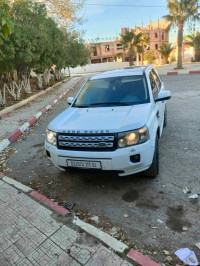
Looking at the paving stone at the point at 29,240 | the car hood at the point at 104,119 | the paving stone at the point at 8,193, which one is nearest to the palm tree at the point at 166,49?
the car hood at the point at 104,119

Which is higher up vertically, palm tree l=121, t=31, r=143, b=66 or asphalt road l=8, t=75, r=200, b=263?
palm tree l=121, t=31, r=143, b=66

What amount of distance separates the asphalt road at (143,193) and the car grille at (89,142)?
425 mm

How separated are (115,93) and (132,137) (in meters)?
1.42

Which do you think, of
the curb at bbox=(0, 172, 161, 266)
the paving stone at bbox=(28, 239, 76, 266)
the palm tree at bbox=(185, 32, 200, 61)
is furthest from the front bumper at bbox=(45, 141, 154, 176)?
the palm tree at bbox=(185, 32, 200, 61)

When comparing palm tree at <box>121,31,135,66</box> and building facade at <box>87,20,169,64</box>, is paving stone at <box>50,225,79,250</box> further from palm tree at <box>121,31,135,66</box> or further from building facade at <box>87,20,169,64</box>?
building facade at <box>87,20,169,64</box>

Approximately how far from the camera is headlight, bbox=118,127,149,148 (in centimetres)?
278

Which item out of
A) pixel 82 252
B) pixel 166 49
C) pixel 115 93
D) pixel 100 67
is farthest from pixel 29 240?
pixel 100 67

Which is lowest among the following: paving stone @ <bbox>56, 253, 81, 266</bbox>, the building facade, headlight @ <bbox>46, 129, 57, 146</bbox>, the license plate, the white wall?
paving stone @ <bbox>56, 253, 81, 266</bbox>

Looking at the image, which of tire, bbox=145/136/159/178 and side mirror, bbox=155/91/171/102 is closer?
tire, bbox=145/136/159/178

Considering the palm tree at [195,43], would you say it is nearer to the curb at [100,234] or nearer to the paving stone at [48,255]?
the curb at [100,234]

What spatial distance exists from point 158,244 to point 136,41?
34.9m

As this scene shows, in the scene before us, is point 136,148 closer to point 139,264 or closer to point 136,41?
point 139,264

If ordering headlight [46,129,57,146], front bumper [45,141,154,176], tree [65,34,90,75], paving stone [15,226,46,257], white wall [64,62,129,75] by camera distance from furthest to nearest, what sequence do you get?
white wall [64,62,129,75] → tree [65,34,90,75] → headlight [46,129,57,146] → front bumper [45,141,154,176] → paving stone [15,226,46,257]

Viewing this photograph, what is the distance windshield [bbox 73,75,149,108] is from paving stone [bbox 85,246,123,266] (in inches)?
90.7
